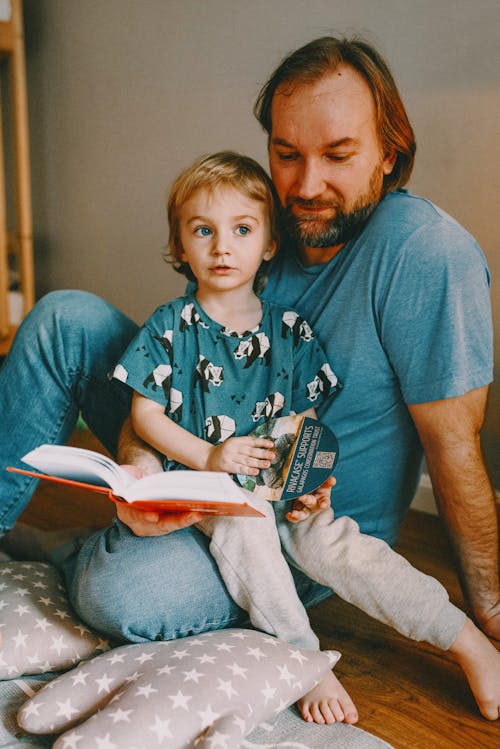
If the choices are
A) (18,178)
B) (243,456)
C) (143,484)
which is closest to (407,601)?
(243,456)

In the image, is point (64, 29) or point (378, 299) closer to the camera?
point (378, 299)

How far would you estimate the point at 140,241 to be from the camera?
8.04ft

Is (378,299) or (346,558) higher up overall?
(378,299)

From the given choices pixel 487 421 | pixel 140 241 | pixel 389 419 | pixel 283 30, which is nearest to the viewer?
pixel 389 419

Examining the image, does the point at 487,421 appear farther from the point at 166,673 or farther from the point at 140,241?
the point at 140,241

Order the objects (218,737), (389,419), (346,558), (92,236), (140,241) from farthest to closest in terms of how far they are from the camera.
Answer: (92,236), (140,241), (389,419), (346,558), (218,737)

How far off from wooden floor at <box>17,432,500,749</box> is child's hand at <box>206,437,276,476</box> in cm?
36

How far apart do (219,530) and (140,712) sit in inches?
11.1

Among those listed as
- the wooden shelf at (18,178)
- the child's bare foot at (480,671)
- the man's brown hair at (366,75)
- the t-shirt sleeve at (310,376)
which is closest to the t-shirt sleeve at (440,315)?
the t-shirt sleeve at (310,376)

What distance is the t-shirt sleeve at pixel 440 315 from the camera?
1.10 m

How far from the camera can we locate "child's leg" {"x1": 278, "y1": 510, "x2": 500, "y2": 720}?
104 centimetres

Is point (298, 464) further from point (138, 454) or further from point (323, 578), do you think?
point (138, 454)

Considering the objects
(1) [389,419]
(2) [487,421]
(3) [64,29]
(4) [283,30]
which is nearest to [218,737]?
(1) [389,419]

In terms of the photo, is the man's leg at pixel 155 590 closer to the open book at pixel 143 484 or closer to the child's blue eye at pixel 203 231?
the open book at pixel 143 484
